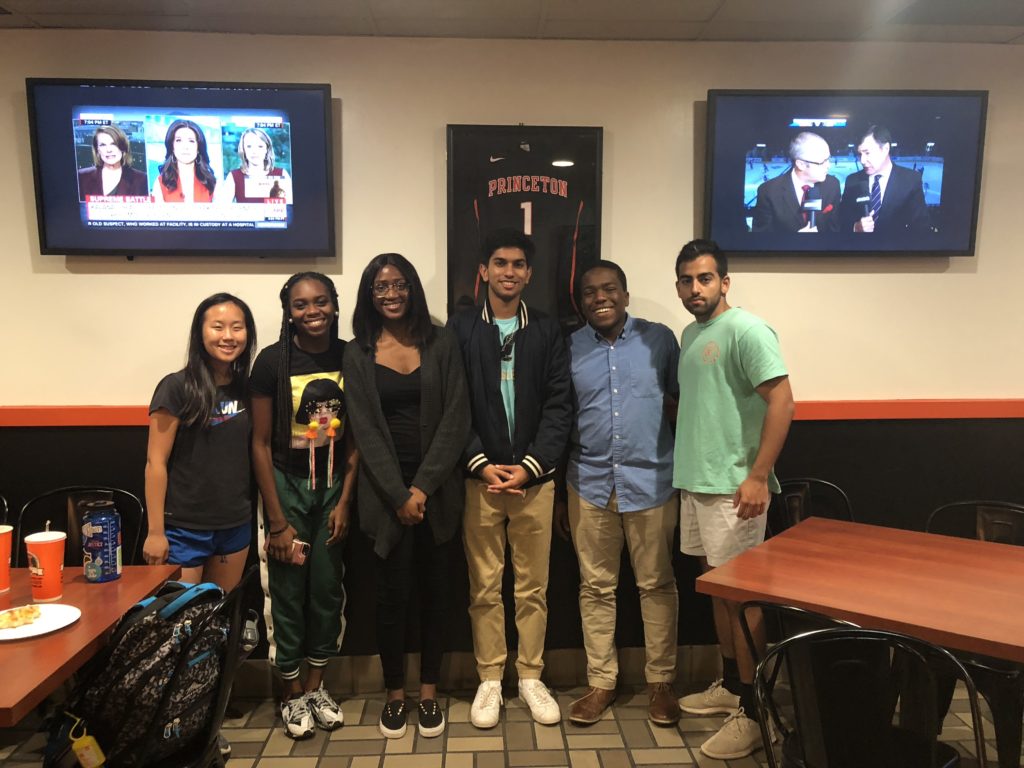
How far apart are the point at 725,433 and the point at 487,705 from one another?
53.0 inches

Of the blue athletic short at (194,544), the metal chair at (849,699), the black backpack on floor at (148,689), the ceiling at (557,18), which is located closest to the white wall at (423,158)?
the ceiling at (557,18)

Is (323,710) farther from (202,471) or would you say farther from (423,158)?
(423,158)

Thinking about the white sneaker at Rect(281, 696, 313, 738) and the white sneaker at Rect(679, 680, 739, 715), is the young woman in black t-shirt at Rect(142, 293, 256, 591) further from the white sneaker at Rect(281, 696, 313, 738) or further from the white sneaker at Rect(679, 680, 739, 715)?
the white sneaker at Rect(679, 680, 739, 715)

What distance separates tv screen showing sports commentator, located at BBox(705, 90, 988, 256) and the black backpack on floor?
2.33 metres

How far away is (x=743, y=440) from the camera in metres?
2.36

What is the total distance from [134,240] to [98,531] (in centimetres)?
135

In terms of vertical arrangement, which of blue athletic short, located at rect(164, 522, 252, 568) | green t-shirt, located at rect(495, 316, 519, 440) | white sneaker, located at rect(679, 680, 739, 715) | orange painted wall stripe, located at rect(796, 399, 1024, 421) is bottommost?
white sneaker, located at rect(679, 680, 739, 715)

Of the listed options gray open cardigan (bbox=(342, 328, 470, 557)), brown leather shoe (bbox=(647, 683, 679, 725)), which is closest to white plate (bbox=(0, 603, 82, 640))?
gray open cardigan (bbox=(342, 328, 470, 557))

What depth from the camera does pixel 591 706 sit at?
261cm

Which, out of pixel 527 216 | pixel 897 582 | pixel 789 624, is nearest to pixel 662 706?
pixel 789 624

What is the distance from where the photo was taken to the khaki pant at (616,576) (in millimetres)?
2584

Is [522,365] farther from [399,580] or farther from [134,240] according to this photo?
[134,240]

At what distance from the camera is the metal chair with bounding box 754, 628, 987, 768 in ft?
4.79

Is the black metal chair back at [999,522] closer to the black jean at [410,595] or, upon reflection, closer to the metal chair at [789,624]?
the metal chair at [789,624]
